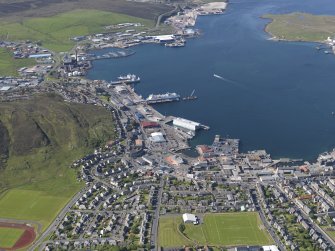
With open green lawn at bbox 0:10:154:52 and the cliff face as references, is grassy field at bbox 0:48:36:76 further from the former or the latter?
the cliff face

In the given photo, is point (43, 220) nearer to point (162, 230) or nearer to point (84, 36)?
point (162, 230)

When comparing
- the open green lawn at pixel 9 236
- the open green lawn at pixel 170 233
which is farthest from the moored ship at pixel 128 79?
the open green lawn at pixel 9 236

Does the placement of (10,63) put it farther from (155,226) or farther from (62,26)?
(155,226)

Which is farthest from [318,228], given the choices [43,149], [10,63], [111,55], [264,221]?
[10,63]

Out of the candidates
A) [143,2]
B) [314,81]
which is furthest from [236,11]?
[314,81]

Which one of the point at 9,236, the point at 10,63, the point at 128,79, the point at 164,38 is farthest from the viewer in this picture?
the point at 164,38

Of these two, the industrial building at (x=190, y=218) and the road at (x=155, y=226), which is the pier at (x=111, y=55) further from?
the industrial building at (x=190, y=218)
